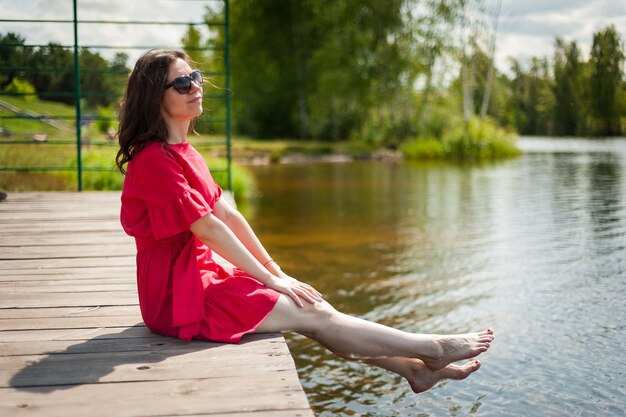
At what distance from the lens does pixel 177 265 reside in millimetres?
2428

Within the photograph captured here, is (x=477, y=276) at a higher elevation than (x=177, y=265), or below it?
below

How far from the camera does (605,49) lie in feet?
57.2

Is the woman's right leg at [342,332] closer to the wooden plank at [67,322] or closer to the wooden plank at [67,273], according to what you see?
the wooden plank at [67,322]

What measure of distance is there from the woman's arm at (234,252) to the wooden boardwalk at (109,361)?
0.17 meters

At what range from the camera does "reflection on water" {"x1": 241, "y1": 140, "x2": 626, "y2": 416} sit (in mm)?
3658

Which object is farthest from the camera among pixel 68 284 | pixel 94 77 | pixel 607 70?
pixel 607 70

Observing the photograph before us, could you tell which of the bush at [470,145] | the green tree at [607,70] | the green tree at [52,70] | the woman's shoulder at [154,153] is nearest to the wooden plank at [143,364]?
the woman's shoulder at [154,153]

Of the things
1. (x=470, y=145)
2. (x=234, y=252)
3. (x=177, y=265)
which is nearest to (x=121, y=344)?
(x=177, y=265)

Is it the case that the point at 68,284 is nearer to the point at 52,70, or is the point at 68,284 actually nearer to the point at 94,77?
the point at 52,70

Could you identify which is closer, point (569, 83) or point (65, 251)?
point (65, 251)

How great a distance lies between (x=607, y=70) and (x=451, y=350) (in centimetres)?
1619

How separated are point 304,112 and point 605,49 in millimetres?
11981

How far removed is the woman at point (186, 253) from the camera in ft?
7.89

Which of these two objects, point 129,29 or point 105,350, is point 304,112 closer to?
point 129,29
